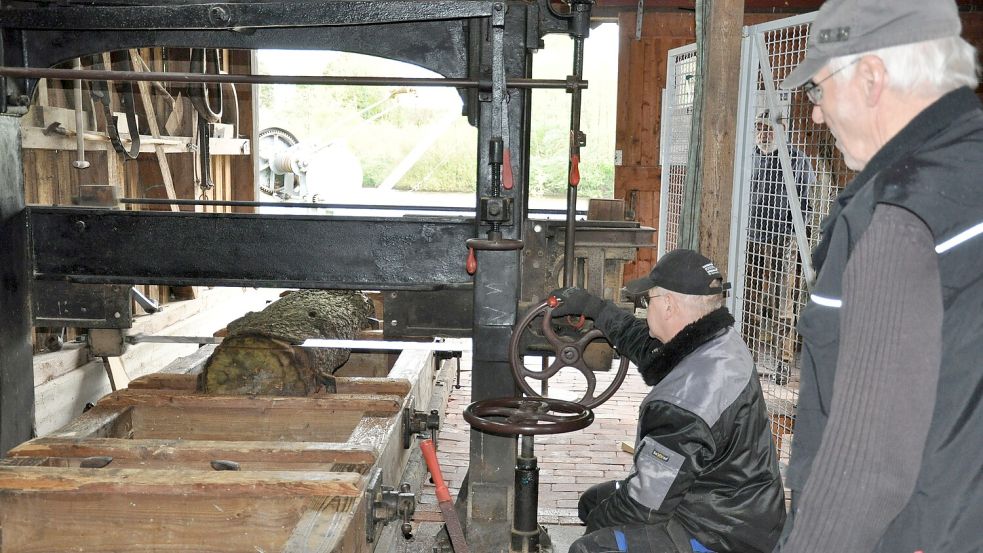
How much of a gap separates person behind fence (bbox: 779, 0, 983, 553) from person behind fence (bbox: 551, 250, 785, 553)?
1.01 metres

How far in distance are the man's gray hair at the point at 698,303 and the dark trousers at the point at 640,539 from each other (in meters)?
0.58

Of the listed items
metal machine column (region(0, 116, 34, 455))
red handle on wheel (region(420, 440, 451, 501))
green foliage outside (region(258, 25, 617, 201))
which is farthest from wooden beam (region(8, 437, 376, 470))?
green foliage outside (region(258, 25, 617, 201))

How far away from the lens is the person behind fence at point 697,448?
2184mm

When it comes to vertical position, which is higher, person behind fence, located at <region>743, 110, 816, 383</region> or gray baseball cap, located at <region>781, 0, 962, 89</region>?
gray baseball cap, located at <region>781, 0, 962, 89</region>

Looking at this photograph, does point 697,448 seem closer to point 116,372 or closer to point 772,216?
point 772,216

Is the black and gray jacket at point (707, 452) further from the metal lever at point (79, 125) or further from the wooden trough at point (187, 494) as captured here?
the metal lever at point (79, 125)

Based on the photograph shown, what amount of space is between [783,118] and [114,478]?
2887 mm

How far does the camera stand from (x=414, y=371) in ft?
12.4

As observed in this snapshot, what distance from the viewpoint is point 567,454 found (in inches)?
182

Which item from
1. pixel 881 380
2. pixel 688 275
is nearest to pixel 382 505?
pixel 688 275

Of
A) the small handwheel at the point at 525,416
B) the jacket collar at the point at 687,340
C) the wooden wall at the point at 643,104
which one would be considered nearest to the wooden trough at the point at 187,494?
the small handwheel at the point at 525,416

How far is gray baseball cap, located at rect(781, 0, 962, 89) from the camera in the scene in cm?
110

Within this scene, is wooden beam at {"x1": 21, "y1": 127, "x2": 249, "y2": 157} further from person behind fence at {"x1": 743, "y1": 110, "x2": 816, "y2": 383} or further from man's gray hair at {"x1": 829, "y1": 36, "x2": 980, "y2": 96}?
man's gray hair at {"x1": 829, "y1": 36, "x2": 980, "y2": 96}

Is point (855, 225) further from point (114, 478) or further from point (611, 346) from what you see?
point (114, 478)
